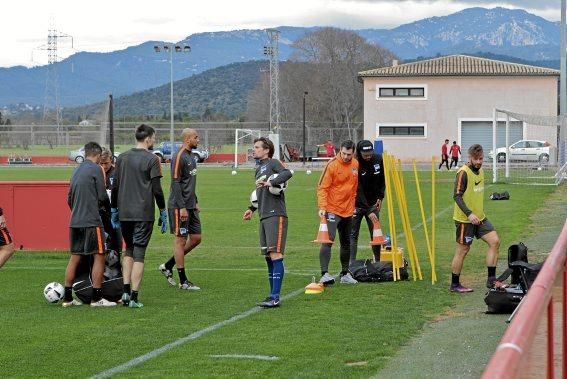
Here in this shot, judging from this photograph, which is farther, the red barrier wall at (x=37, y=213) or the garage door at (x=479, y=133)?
the garage door at (x=479, y=133)

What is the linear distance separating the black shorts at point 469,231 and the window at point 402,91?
2392 inches

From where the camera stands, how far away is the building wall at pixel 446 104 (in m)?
71.8

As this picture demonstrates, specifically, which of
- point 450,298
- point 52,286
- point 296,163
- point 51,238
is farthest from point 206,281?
point 296,163

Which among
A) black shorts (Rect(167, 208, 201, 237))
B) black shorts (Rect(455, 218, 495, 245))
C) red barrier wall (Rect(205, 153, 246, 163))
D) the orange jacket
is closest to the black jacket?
the orange jacket

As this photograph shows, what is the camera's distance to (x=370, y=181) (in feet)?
49.0

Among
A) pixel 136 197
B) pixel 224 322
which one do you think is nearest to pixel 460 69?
pixel 136 197

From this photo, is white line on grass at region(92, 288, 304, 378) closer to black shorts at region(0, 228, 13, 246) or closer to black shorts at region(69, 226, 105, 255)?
black shorts at region(69, 226, 105, 255)

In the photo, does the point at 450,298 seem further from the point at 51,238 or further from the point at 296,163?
the point at 296,163

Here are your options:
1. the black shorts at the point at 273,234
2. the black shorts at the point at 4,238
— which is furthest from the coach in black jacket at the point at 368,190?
the black shorts at the point at 4,238

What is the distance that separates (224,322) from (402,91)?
6367cm

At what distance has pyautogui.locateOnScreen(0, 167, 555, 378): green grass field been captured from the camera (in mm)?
8766

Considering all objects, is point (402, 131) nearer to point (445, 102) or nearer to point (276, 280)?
point (445, 102)

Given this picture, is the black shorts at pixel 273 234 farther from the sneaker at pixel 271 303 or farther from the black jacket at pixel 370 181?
the black jacket at pixel 370 181

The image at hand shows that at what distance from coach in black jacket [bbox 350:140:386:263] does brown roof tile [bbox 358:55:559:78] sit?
5838 centimetres
